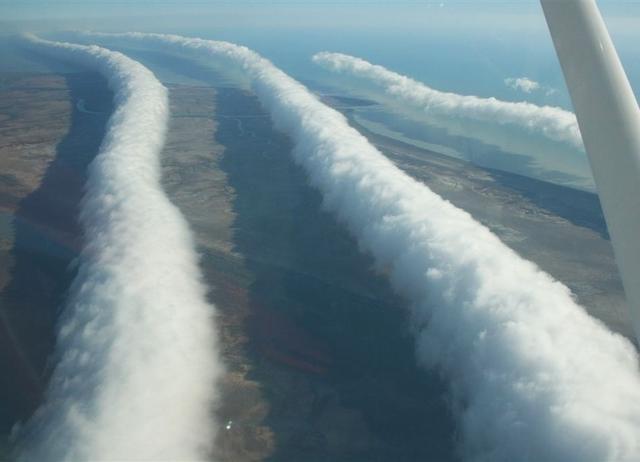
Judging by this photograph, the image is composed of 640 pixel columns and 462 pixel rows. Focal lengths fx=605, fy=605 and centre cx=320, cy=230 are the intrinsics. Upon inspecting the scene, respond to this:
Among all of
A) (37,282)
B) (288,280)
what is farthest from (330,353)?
(37,282)

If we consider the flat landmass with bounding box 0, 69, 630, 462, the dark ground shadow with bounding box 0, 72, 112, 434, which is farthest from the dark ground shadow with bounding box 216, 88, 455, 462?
the dark ground shadow with bounding box 0, 72, 112, 434

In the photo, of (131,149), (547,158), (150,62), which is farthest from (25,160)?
(150,62)

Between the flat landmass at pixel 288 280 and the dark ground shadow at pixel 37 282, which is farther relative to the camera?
the dark ground shadow at pixel 37 282

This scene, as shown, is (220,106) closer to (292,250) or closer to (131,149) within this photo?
(131,149)

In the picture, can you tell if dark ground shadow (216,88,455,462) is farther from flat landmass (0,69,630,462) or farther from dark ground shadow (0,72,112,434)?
dark ground shadow (0,72,112,434)

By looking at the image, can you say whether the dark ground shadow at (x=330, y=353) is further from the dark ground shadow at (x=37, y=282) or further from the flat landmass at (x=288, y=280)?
the dark ground shadow at (x=37, y=282)

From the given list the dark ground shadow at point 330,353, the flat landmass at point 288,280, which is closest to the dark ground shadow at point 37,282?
the flat landmass at point 288,280
